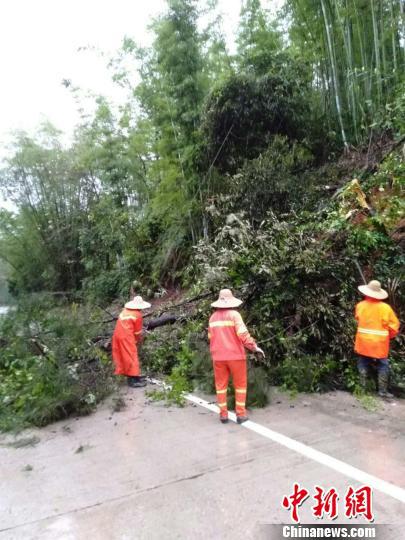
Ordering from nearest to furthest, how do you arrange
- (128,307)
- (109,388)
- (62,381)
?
(62,381), (109,388), (128,307)

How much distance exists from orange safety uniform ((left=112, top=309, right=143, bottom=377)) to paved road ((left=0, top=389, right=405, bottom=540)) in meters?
1.11

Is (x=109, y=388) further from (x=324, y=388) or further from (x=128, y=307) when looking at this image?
(x=324, y=388)

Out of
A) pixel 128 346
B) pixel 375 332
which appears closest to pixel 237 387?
pixel 375 332

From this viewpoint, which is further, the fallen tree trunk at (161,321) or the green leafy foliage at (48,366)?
the fallen tree trunk at (161,321)

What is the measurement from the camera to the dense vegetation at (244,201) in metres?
6.32

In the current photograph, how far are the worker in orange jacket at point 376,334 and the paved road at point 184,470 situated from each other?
1.26 ft

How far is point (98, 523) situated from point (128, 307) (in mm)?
3853

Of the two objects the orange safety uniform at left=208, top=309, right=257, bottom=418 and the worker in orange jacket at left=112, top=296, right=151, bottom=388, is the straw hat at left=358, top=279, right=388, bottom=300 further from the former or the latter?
the worker in orange jacket at left=112, top=296, right=151, bottom=388

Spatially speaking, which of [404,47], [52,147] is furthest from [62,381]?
[52,147]

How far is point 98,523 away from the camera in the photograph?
10.5 ft

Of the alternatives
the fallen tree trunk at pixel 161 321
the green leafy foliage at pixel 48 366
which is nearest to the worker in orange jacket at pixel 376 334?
the green leafy foliage at pixel 48 366

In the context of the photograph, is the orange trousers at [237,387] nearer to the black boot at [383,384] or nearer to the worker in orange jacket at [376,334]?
the worker in orange jacket at [376,334]

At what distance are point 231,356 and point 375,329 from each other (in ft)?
6.06

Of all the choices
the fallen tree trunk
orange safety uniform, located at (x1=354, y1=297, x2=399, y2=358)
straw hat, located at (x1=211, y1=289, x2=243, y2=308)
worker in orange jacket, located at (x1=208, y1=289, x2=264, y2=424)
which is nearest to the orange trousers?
worker in orange jacket, located at (x1=208, y1=289, x2=264, y2=424)
